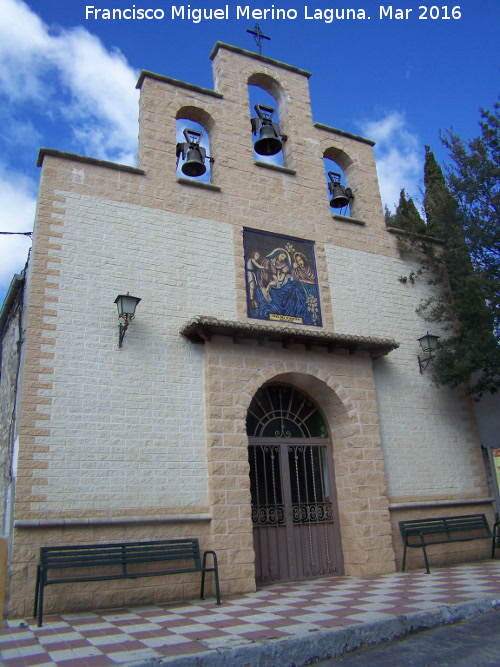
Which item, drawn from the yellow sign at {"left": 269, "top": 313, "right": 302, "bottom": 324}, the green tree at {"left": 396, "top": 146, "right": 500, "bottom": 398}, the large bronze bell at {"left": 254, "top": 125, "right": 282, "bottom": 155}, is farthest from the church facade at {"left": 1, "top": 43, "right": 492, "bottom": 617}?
the green tree at {"left": 396, "top": 146, "right": 500, "bottom": 398}

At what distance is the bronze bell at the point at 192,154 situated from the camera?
30.2ft

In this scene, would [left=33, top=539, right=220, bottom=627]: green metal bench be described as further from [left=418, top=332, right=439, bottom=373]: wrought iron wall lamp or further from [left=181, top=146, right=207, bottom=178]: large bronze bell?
[left=181, top=146, right=207, bottom=178]: large bronze bell

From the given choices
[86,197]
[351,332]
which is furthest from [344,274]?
[86,197]

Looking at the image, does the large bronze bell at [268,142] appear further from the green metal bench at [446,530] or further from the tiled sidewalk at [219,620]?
the tiled sidewalk at [219,620]

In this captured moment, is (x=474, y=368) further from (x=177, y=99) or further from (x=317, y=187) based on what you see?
(x=177, y=99)

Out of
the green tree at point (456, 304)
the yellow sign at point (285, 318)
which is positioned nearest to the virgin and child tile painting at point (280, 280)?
the yellow sign at point (285, 318)

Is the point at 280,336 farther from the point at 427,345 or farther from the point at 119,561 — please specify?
the point at 119,561

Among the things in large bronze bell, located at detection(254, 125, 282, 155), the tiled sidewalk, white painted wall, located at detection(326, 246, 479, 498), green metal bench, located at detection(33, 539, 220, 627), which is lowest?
the tiled sidewalk

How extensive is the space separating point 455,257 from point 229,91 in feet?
17.2

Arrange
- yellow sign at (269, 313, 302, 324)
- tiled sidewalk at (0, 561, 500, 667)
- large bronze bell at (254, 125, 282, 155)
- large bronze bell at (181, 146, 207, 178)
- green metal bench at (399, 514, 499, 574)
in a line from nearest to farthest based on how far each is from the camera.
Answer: tiled sidewalk at (0, 561, 500, 667), green metal bench at (399, 514, 499, 574), yellow sign at (269, 313, 302, 324), large bronze bell at (181, 146, 207, 178), large bronze bell at (254, 125, 282, 155)

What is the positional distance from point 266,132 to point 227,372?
4.59 m

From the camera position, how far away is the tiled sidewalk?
172 inches

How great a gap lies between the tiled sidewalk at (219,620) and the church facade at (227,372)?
620mm

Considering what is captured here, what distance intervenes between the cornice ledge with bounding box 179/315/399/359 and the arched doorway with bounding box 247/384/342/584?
993mm
